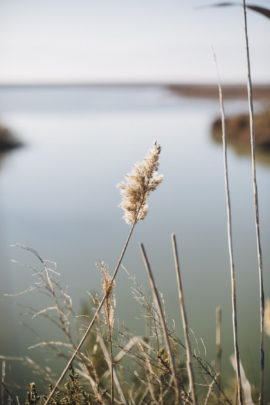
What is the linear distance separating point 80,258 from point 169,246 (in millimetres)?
790

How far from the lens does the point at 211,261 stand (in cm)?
322

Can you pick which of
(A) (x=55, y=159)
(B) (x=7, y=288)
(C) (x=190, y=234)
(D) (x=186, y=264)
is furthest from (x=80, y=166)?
(B) (x=7, y=288)

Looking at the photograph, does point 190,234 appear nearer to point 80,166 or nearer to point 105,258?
point 105,258

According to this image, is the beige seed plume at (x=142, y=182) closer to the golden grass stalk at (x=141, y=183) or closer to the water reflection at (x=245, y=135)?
the golden grass stalk at (x=141, y=183)

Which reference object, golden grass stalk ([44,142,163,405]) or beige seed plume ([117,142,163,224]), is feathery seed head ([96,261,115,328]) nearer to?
golden grass stalk ([44,142,163,405])

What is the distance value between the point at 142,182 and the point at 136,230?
282cm

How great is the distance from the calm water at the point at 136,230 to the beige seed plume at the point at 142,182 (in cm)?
37

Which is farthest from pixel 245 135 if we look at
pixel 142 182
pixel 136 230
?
pixel 142 182

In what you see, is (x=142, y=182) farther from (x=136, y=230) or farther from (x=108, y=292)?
(x=136, y=230)

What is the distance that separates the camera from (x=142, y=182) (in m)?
0.83

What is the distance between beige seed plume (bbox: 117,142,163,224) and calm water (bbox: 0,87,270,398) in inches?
14.5

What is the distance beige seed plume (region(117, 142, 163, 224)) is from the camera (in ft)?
2.71

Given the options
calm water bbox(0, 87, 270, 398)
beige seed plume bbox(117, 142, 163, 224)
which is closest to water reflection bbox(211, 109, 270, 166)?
calm water bbox(0, 87, 270, 398)

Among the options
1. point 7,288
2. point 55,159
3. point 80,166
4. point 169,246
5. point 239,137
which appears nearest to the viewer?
point 7,288
